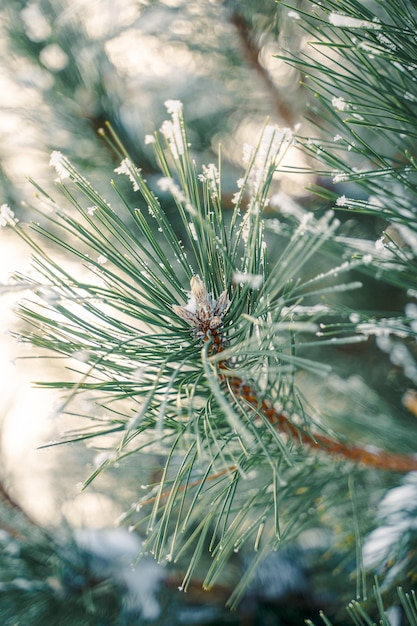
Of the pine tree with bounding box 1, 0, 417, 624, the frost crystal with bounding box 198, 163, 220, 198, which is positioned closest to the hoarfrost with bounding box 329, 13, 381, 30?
the pine tree with bounding box 1, 0, 417, 624

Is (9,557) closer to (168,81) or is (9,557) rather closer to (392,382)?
(392,382)

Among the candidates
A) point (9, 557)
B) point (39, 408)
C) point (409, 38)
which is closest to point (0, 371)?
point (39, 408)

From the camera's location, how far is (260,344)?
0.40 metres

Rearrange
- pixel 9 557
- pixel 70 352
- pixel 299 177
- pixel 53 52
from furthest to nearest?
pixel 299 177, pixel 53 52, pixel 9 557, pixel 70 352

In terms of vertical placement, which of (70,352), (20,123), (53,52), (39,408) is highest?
(53,52)

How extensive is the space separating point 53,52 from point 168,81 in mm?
250

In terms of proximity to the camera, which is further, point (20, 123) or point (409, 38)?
point (20, 123)

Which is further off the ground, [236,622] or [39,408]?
[39,408]

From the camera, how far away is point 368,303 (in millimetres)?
1073

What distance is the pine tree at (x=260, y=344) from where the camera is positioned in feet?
1.32

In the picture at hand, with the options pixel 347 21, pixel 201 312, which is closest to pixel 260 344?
pixel 201 312

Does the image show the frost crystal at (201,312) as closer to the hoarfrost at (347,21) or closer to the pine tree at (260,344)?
the pine tree at (260,344)

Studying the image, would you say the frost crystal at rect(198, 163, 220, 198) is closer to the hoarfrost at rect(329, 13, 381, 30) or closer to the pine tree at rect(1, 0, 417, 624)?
the pine tree at rect(1, 0, 417, 624)

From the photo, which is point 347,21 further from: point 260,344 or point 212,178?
point 260,344
